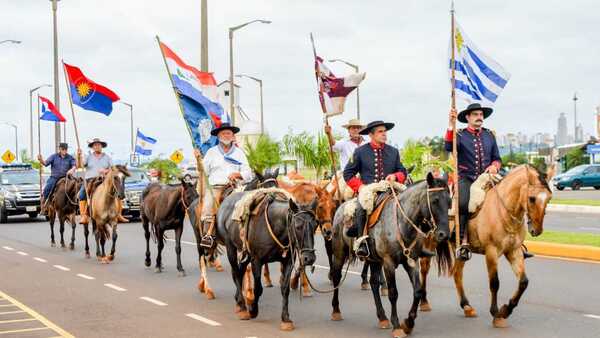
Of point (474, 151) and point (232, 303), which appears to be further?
point (232, 303)

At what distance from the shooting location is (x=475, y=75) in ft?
39.7

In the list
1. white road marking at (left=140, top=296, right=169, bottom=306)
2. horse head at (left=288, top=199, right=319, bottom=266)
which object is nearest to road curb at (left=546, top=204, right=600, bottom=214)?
white road marking at (left=140, top=296, right=169, bottom=306)

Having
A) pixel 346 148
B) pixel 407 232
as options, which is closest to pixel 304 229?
pixel 407 232

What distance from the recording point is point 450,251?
11227 mm

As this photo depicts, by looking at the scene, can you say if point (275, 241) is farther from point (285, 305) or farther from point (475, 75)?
point (475, 75)

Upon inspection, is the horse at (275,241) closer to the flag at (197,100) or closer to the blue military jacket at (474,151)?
the flag at (197,100)

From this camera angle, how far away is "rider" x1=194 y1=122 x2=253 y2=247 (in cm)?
1291

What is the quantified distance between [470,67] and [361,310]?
3744 millimetres

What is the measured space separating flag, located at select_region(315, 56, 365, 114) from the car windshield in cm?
2266

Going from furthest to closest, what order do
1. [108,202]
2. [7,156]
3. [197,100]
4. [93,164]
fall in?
[7,156], [93,164], [108,202], [197,100]

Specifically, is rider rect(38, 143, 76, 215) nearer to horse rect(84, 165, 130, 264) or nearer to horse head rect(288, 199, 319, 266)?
horse rect(84, 165, 130, 264)

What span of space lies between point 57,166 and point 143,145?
2753 cm

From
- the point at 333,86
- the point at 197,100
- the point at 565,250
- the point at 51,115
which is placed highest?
the point at 51,115

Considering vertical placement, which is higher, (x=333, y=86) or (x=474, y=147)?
(x=333, y=86)
